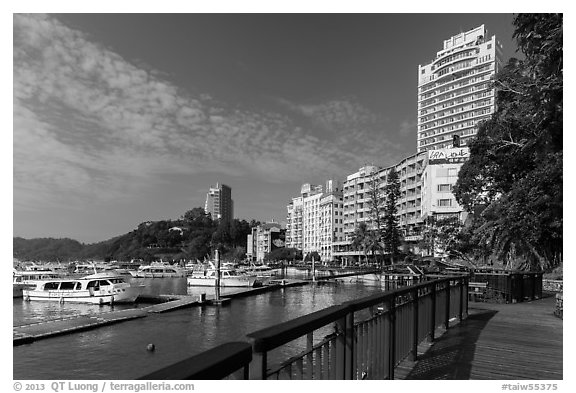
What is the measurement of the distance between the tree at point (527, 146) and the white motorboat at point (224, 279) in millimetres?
36425

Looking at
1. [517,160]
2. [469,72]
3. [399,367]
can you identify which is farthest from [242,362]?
[469,72]

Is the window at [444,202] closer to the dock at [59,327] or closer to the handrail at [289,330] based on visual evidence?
the dock at [59,327]

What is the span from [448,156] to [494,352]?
234 feet

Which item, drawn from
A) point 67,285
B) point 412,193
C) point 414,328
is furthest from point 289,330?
point 412,193

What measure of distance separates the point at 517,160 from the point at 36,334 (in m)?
23.8

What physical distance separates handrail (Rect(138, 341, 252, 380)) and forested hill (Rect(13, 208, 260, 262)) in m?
145

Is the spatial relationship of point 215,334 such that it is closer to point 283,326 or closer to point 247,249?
point 283,326

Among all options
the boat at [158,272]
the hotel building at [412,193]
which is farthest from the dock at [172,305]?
the boat at [158,272]

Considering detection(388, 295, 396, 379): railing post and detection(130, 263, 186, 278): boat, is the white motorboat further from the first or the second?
detection(388, 295, 396, 379): railing post

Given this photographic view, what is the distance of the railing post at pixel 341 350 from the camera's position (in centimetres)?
346

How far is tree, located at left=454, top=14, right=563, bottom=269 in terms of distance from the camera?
8.86 meters

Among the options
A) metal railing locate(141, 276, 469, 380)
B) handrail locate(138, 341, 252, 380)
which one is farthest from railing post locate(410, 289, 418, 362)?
handrail locate(138, 341, 252, 380)

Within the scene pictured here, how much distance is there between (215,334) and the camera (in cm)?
2441

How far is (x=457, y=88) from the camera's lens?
114 m
